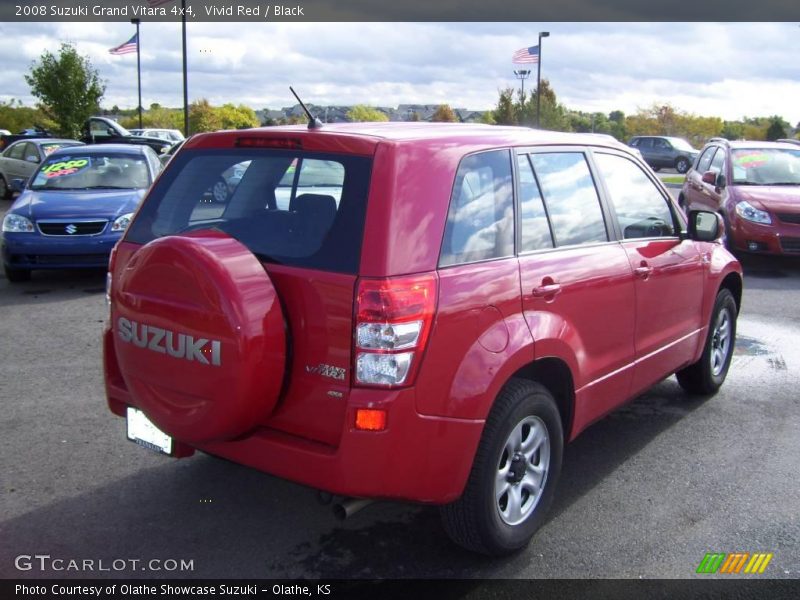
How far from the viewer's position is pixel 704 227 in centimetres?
505

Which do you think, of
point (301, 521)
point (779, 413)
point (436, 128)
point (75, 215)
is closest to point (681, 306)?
point (779, 413)

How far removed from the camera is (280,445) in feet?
10.2

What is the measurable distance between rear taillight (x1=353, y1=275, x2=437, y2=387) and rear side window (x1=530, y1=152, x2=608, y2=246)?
1.18 metres

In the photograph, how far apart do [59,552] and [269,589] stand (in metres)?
0.99

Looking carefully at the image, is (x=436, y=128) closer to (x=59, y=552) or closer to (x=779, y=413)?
(x=59, y=552)

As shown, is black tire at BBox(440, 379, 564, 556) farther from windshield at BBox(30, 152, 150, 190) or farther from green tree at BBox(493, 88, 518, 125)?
green tree at BBox(493, 88, 518, 125)

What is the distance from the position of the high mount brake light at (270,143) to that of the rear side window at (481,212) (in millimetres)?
697

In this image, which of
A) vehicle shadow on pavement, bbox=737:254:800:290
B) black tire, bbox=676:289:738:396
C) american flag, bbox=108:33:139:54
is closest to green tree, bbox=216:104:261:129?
american flag, bbox=108:33:139:54

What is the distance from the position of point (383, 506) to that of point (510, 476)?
82 cm

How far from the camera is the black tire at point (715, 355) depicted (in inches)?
218

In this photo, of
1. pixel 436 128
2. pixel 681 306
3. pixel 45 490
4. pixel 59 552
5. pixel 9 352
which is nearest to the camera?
pixel 59 552

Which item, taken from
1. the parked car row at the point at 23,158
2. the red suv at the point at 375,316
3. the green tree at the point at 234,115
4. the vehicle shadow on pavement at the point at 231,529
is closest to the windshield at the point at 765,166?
the vehicle shadow on pavement at the point at 231,529

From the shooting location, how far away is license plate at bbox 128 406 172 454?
3.51 m

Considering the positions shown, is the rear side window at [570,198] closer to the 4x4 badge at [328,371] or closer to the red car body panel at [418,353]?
the red car body panel at [418,353]
